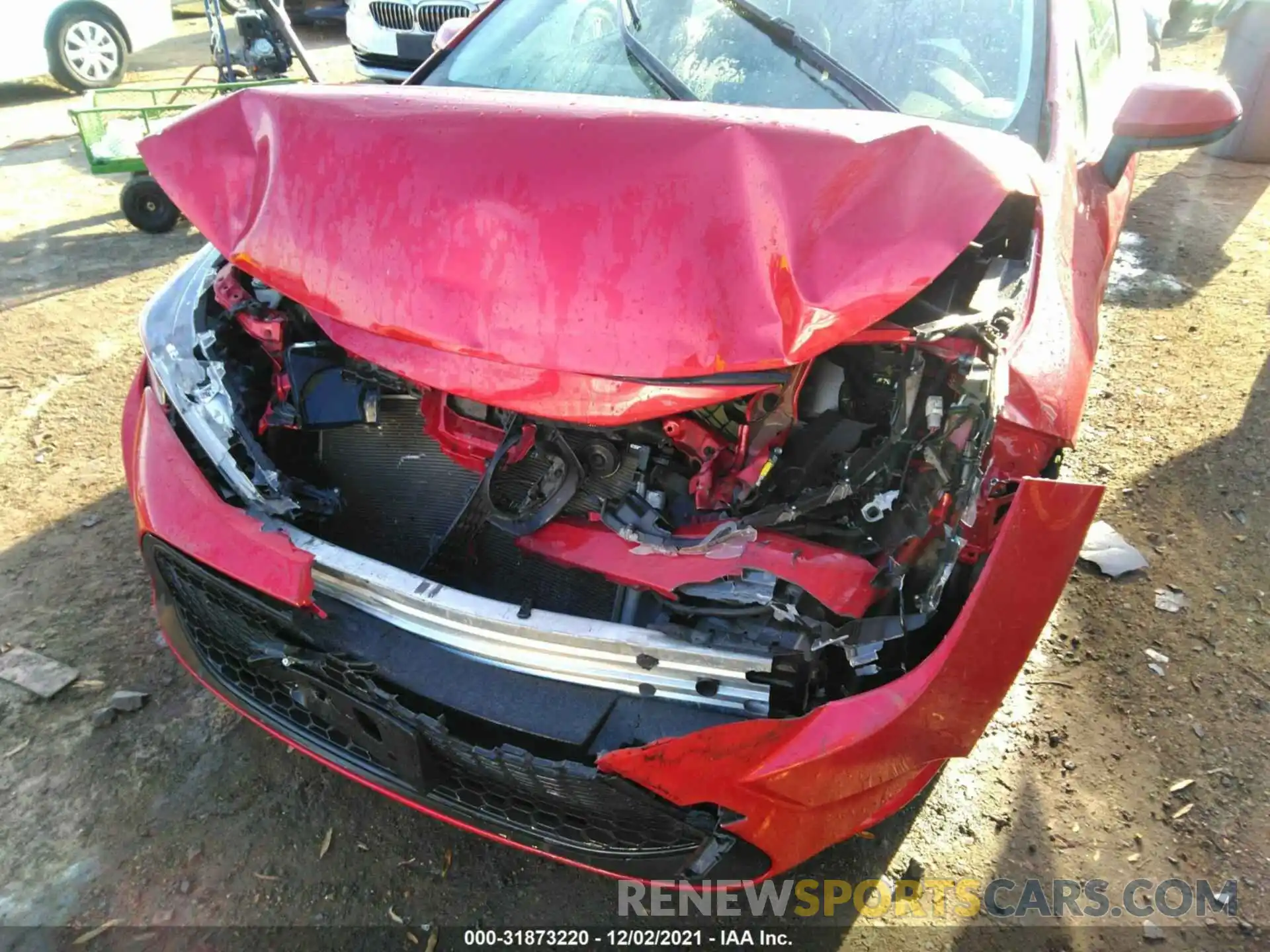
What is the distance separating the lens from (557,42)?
2.66m

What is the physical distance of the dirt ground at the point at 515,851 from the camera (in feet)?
6.26

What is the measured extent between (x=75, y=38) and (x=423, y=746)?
29.2 ft

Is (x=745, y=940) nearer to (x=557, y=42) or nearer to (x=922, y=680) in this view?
(x=922, y=680)

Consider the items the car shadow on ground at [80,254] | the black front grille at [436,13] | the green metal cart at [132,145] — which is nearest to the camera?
the car shadow on ground at [80,254]

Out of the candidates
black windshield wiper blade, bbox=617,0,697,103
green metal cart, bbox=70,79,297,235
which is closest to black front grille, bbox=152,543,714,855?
black windshield wiper blade, bbox=617,0,697,103

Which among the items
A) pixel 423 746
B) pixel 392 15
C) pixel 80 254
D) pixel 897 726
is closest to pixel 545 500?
pixel 423 746

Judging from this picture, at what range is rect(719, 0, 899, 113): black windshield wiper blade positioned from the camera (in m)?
2.18

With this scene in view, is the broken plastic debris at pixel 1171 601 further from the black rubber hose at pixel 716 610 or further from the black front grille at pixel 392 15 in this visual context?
the black front grille at pixel 392 15

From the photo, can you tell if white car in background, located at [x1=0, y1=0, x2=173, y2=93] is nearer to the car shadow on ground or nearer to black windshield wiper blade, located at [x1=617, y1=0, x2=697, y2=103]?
the car shadow on ground

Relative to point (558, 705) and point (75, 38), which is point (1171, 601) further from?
point (75, 38)

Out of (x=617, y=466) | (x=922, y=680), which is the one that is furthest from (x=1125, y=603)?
(x=617, y=466)

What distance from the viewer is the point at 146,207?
17.0 ft

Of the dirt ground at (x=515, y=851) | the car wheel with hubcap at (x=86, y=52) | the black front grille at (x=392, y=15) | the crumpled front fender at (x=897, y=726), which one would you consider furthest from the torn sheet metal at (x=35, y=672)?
the car wheel with hubcap at (x=86, y=52)

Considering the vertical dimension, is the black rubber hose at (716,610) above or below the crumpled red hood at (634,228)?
below
